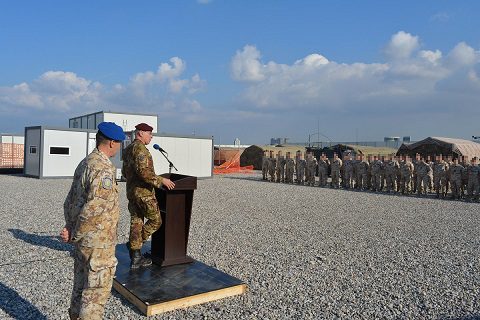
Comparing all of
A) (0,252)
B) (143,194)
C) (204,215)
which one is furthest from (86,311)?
(204,215)

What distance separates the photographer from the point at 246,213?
10.9 metres

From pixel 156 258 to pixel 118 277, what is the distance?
2.40ft

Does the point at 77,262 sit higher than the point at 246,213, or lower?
higher

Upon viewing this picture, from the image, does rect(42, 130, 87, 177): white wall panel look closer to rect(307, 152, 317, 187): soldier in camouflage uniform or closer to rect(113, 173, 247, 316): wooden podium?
rect(307, 152, 317, 187): soldier in camouflage uniform

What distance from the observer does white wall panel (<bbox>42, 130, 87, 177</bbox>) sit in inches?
775

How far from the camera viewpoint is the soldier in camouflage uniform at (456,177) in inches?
623

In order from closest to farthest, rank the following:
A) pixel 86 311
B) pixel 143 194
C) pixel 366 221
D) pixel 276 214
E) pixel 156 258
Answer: pixel 86 311, pixel 143 194, pixel 156 258, pixel 366 221, pixel 276 214

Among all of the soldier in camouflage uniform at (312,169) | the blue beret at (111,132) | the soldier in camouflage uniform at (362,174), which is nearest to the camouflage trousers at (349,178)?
the soldier in camouflage uniform at (362,174)

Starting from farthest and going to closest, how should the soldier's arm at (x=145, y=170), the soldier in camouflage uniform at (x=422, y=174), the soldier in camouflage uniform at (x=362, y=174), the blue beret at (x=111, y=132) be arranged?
the soldier in camouflage uniform at (x=362, y=174), the soldier in camouflage uniform at (x=422, y=174), the soldier's arm at (x=145, y=170), the blue beret at (x=111, y=132)

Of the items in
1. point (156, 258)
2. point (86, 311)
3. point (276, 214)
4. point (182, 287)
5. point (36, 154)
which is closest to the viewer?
point (86, 311)

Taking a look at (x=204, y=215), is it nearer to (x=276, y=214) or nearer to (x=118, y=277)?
(x=276, y=214)

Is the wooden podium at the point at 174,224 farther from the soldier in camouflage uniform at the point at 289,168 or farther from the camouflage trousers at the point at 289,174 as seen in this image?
the camouflage trousers at the point at 289,174

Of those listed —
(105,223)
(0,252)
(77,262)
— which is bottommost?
(0,252)

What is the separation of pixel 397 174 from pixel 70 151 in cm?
1526
